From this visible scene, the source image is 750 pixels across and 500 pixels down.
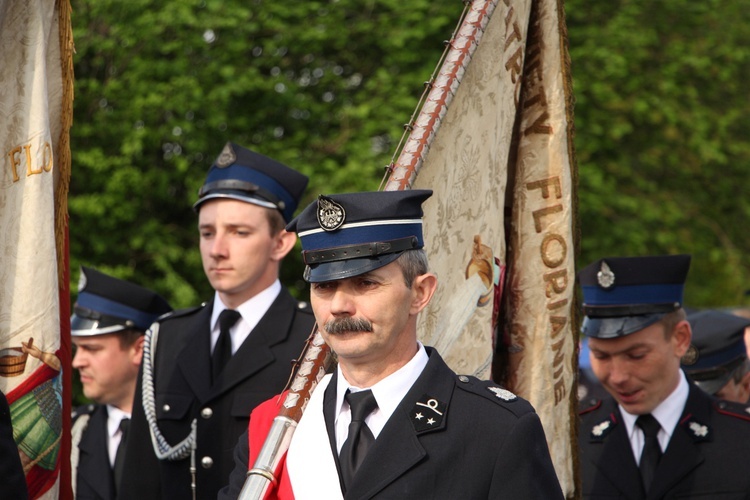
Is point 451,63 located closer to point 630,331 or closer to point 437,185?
point 437,185

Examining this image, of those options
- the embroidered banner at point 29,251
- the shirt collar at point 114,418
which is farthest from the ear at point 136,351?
the embroidered banner at point 29,251

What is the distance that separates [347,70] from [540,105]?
27.5ft

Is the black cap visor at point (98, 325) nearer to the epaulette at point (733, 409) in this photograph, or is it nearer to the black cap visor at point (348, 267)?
the epaulette at point (733, 409)

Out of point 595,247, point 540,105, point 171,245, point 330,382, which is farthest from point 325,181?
point 330,382

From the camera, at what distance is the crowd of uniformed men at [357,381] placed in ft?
9.69

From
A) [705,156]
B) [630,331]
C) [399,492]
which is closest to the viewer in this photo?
[399,492]

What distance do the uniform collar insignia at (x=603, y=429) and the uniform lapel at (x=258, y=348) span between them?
1460 mm

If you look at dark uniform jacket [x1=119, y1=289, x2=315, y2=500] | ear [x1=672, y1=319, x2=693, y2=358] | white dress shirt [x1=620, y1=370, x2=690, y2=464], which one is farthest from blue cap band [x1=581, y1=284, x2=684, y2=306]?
dark uniform jacket [x1=119, y1=289, x2=315, y2=500]

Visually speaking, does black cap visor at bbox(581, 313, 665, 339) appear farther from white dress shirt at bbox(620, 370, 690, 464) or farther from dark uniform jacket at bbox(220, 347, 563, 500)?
dark uniform jacket at bbox(220, 347, 563, 500)

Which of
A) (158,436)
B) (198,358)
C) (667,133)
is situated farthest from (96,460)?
(667,133)

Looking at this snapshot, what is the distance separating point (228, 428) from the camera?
4.57 m

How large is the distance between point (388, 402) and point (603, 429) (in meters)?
2.33

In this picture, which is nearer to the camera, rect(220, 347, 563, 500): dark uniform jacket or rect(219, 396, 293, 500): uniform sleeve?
rect(220, 347, 563, 500): dark uniform jacket

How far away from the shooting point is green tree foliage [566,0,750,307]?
45.4ft
